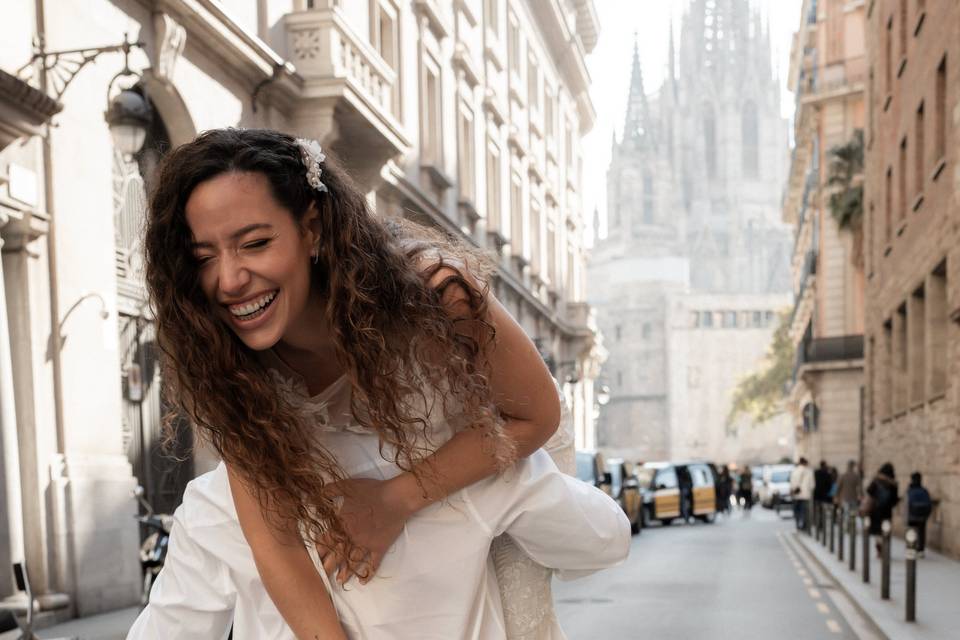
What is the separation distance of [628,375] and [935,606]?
108072mm

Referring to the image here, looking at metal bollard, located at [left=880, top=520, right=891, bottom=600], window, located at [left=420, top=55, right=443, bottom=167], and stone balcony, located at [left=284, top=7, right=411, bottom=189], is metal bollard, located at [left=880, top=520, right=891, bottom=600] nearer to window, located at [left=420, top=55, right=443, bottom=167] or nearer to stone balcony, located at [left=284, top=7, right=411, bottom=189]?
stone balcony, located at [left=284, top=7, right=411, bottom=189]

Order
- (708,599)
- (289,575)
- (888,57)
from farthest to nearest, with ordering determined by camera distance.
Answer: (888,57) → (708,599) → (289,575)

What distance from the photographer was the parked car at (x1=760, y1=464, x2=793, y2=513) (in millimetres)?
43312

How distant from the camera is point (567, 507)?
2.15 meters

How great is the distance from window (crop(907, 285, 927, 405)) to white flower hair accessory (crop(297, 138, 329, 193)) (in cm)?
2254

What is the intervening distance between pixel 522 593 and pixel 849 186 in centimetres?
3866

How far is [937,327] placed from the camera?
21.0 meters

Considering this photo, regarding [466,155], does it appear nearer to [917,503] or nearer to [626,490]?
[626,490]

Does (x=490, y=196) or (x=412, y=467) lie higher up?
(x=490, y=196)

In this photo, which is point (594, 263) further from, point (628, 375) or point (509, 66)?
point (509, 66)

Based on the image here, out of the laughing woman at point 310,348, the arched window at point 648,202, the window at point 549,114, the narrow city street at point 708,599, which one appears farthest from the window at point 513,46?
the arched window at point 648,202

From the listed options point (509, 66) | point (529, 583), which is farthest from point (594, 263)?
point (529, 583)

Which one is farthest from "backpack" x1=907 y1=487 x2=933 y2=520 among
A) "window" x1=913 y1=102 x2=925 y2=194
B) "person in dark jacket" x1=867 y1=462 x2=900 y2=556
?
"window" x1=913 y1=102 x2=925 y2=194

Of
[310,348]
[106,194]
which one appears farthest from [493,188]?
[310,348]
